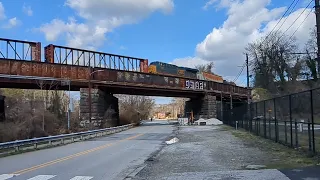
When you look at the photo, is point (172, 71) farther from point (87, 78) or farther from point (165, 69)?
point (87, 78)

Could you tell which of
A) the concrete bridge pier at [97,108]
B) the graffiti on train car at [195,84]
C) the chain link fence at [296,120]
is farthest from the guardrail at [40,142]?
the graffiti on train car at [195,84]

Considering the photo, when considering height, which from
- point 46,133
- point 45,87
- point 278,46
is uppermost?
point 278,46

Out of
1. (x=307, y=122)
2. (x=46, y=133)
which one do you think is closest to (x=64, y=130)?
(x=46, y=133)

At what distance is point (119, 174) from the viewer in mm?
12195

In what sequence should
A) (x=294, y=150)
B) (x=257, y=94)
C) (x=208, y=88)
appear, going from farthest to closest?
(x=257, y=94) → (x=208, y=88) → (x=294, y=150)

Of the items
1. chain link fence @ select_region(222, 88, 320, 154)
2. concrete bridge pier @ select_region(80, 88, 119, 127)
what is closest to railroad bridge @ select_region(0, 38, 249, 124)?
concrete bridge pier @ select_region(80, 88, 119, 127)

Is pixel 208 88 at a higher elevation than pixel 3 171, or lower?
higher

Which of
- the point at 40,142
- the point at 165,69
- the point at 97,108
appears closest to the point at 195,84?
the point at 165,69

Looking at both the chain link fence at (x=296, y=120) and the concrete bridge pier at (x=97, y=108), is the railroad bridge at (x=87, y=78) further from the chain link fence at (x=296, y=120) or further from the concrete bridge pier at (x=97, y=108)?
the chain link fence at (x=296, y=120)

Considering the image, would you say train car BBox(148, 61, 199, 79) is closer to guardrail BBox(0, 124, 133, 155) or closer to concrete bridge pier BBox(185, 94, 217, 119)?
concrete bridge pier BBox(185, 94, 217, 119)

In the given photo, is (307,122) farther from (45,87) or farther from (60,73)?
(45,87)

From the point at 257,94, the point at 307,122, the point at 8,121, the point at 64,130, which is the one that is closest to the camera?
the point at 307,122

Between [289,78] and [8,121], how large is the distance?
64.2m

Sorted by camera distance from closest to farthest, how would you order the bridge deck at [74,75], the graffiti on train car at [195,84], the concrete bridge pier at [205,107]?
the bridge deck at [74,75] < the graffiti on train car at [195,84] < the concrete bridge pier at [205,107]
